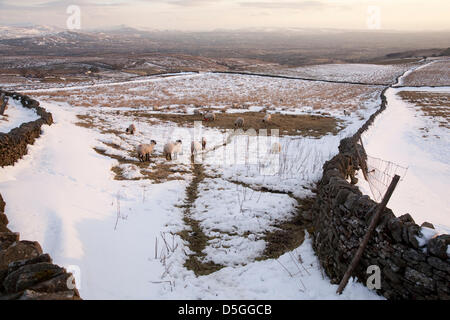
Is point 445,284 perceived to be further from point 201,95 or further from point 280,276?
point 201,95

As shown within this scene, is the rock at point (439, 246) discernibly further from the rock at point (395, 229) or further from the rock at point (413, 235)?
the rock at point (395, 229)

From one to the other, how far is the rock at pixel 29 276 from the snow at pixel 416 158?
7535 millimetres

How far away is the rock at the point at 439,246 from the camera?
Answer: 13.0 feet

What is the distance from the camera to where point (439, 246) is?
401 centimetres

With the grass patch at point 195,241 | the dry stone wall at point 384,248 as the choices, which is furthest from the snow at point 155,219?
the dry stone wall at point 384,248

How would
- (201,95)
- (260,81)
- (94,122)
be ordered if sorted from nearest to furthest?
1. (94,122)
2. (201,95)
3. (260,81)

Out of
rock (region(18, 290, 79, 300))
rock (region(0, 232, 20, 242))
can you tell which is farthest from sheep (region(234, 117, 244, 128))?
rock (region(18, 290, 79, 300))

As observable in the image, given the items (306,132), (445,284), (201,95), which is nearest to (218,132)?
(306,132)

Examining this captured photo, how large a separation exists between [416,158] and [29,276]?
1558cm

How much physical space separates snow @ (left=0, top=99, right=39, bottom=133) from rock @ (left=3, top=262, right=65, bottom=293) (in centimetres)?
1074

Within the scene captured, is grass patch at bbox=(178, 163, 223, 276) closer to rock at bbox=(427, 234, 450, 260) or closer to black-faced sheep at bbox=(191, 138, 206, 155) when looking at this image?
rock at bbox=(427, 234, 450, 260)

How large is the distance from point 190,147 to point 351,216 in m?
11.2
